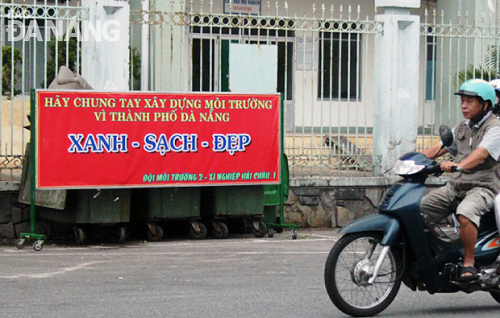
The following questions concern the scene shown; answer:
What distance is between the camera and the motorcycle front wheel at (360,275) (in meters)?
5.30

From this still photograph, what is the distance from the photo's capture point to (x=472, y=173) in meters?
5.72

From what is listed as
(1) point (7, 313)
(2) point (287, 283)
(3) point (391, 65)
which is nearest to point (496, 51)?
(3) point (391, 65)

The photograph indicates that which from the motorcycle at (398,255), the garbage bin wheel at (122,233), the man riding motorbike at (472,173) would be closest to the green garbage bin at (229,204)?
the garbage bin wheel at (122,233)

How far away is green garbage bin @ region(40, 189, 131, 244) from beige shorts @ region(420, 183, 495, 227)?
14.2ft

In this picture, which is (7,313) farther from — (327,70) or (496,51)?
(327,70)

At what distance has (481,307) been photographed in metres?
6.02

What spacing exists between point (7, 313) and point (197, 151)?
4.02m

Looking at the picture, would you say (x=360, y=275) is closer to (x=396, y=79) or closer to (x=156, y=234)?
(x=156, y=234)

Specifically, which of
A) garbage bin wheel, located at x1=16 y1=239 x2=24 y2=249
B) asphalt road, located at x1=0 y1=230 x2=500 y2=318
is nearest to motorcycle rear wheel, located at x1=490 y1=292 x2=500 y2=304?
asphalt road, located at x1=0 y1=230 x2=500 y2=318

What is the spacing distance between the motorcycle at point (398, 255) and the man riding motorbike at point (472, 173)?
11 cm

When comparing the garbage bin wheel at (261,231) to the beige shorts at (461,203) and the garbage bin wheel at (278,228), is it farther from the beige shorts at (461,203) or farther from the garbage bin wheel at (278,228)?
the beige shorts at (461,203)

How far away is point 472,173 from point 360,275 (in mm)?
1093

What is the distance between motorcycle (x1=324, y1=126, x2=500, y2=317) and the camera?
5.34m

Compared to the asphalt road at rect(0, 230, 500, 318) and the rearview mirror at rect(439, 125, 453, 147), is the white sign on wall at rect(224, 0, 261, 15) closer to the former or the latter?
the asphalt road at rect(0, 230, 500, 318)
